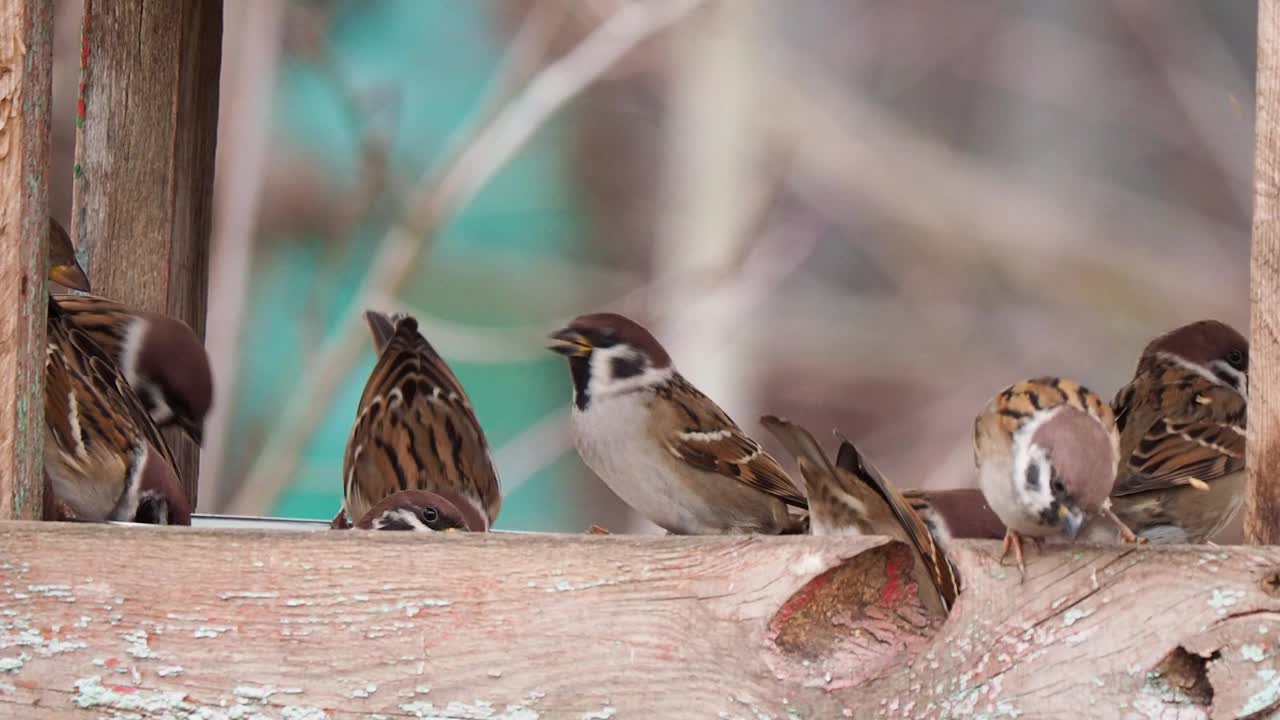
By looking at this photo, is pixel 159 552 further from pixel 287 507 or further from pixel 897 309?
pixel 897 309

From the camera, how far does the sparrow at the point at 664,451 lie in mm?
2443

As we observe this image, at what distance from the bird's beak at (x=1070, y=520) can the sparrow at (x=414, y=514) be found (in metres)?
0.84

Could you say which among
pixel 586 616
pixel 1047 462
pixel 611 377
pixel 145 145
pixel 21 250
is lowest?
pixel 586 616

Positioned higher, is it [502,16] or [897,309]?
[502,16]

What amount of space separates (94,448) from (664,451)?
2.84ft

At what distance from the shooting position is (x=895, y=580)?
5.27ft

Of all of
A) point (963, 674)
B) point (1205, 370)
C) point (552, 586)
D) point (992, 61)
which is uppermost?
point (992, 61)

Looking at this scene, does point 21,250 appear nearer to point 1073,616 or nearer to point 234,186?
point 1073,616

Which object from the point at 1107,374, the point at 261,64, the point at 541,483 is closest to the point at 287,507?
the point at 541,483

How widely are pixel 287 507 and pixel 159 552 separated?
6.14 feet

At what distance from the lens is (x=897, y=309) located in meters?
3.53

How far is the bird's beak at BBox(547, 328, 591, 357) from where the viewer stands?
2553 millimetres

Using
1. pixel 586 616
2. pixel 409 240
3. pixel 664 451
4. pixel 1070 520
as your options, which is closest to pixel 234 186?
pixel 409 240

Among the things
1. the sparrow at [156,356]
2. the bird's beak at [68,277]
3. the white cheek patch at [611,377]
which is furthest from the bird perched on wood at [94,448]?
the white cheek patch at [611,377]
